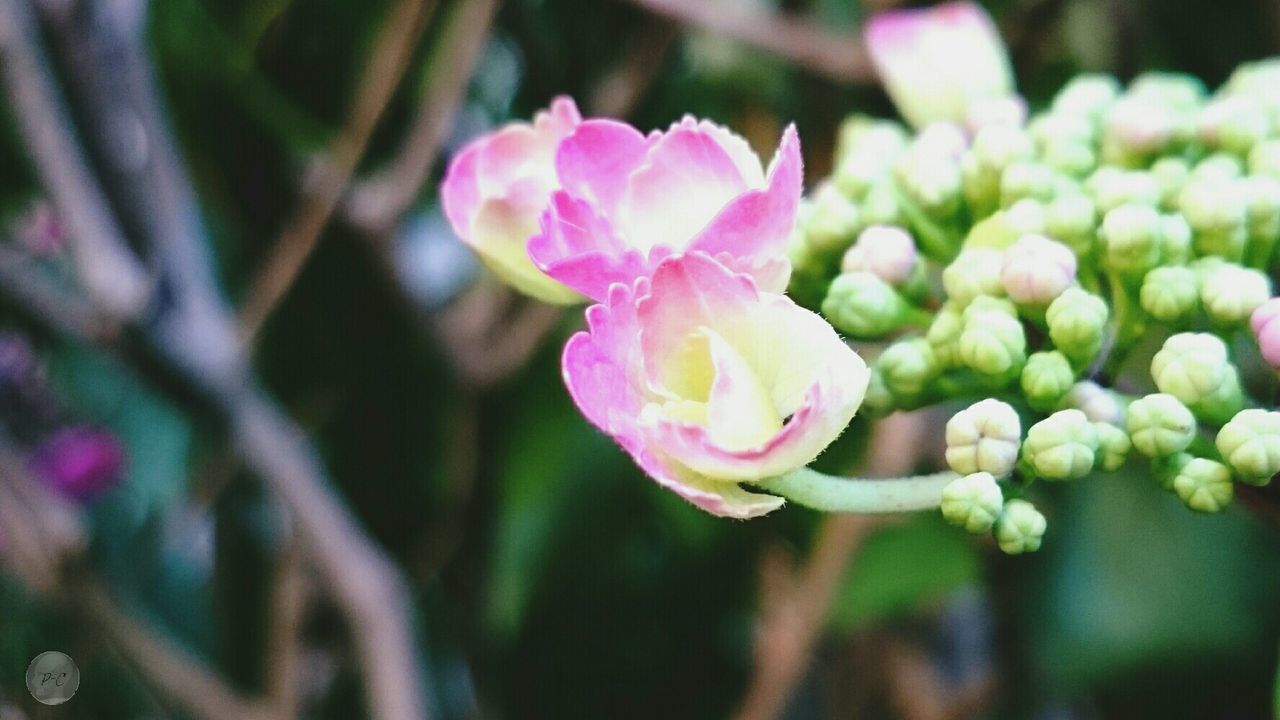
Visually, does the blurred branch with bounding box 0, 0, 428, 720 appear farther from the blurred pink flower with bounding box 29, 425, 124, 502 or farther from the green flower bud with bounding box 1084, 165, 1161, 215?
the green flower bud with bounding box 1084, 165, 1161, 215

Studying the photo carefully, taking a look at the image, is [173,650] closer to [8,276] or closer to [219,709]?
[219,709]

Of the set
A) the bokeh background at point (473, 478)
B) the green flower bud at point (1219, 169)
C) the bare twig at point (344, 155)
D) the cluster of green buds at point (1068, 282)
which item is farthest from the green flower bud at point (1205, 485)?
the bare twig at point (344, 155)

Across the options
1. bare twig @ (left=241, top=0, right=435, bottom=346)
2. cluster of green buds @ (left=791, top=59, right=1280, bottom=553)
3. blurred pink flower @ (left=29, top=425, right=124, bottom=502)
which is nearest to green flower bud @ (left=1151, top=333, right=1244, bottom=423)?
cluster of green buds @ (left=791, top=59, right=1280, bottom=553)

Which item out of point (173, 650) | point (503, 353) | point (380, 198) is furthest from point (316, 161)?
point (173, 650)

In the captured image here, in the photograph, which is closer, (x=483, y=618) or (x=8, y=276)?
(x=8, y=276)

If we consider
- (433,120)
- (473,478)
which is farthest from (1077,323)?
(473,478)

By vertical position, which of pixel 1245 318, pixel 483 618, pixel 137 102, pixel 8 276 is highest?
pixel 1245 318
